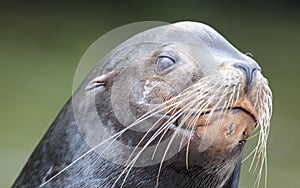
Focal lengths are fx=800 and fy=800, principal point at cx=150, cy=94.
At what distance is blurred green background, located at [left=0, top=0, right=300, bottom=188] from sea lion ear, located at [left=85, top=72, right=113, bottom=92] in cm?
267

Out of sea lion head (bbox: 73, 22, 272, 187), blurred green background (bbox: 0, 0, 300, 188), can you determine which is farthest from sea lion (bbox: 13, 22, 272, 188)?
blurred green background (bbox: 0, 0, 300, 188)

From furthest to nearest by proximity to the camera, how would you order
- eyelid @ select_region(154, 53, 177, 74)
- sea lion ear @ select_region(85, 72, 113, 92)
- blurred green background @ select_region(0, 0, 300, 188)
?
blurred green background @ select_region(0, 0, 300, 188), sea lion ear @ select_region(85, 72, 113, 92), eyelid @ select_region(154, 53, 177, 74)

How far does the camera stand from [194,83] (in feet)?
9.99

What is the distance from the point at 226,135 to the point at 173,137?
217 mm

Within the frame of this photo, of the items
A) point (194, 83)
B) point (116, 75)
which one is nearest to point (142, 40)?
point (116, 75)

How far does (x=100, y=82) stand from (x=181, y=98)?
17.9 inches

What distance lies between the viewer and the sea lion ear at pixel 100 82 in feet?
11.0

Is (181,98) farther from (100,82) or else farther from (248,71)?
(100,82)

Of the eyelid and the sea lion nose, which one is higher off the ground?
the sea lion nose

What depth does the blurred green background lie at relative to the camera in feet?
22.1

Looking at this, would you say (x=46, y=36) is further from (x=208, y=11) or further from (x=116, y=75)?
(x=116, y=75)

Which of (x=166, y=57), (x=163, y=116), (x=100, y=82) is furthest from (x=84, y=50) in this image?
(x=163, y=116)

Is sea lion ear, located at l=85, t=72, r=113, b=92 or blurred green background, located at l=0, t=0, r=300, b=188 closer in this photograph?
sea lion ear, located at l=85, t=72, r=113, b=92

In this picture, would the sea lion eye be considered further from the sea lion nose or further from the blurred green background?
the blurred green background
